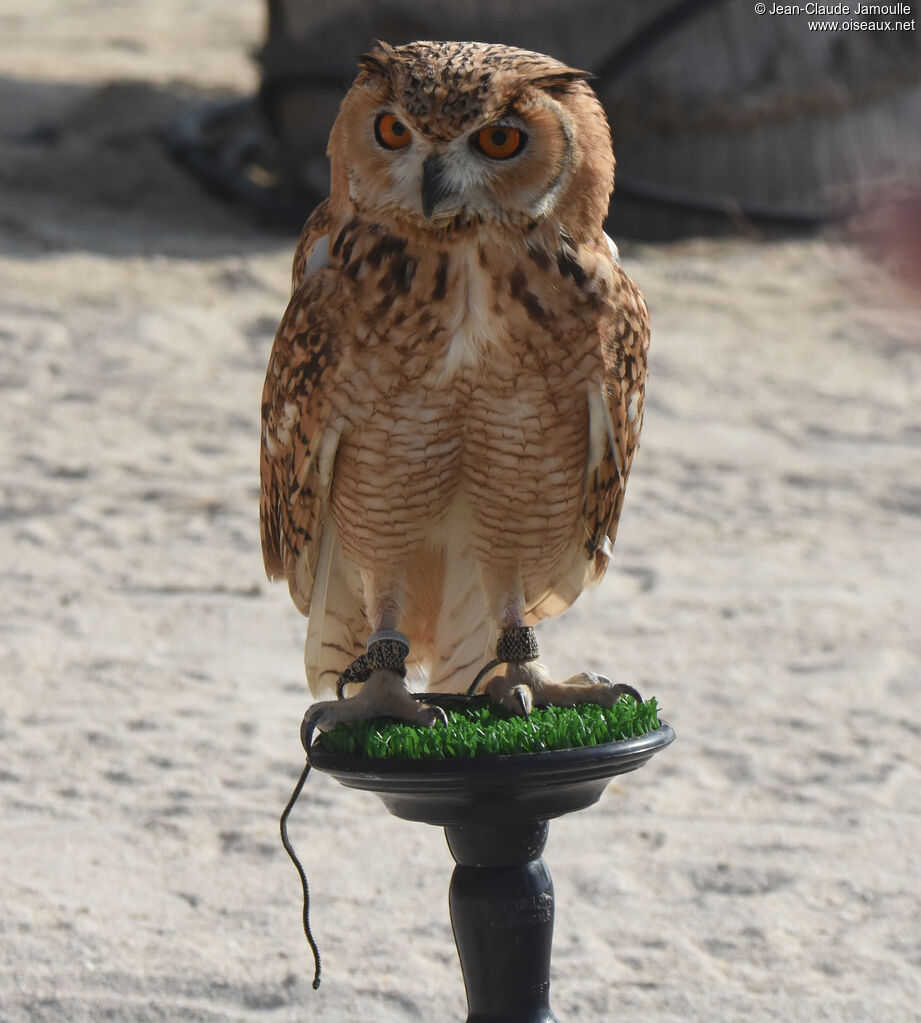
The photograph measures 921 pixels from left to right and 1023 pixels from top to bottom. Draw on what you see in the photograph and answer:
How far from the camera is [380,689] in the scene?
7.00 ft

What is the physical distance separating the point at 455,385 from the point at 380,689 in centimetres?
51

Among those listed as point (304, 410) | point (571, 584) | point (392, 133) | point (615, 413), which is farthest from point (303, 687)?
point (392, 133)

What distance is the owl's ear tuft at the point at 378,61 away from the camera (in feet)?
6.16

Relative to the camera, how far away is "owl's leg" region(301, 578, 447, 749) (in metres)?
2.11

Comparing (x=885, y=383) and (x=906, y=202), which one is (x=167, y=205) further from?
(x=906, y=202)

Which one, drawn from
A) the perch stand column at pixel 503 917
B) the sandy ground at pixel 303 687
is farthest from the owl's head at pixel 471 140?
the perch stand column at pixel 503 917

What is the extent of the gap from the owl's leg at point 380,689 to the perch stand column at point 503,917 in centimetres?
20

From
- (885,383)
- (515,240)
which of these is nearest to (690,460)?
(885,383)

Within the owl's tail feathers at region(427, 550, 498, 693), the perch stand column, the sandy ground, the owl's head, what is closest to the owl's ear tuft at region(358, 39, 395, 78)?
the owl's head

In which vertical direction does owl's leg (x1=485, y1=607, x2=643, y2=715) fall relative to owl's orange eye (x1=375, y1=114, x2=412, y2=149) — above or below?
below

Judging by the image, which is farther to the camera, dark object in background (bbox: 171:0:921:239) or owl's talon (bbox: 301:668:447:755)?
dark object in background (bbox: 171:0:921:239)

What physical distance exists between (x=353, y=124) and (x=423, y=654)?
3.53 feet

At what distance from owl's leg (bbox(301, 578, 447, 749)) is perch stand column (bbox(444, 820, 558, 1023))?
20 centimetres

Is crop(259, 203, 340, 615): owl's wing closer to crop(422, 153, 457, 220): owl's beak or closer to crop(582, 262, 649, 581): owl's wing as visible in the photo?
crop(422, 153, 457, 220): owl's beak
